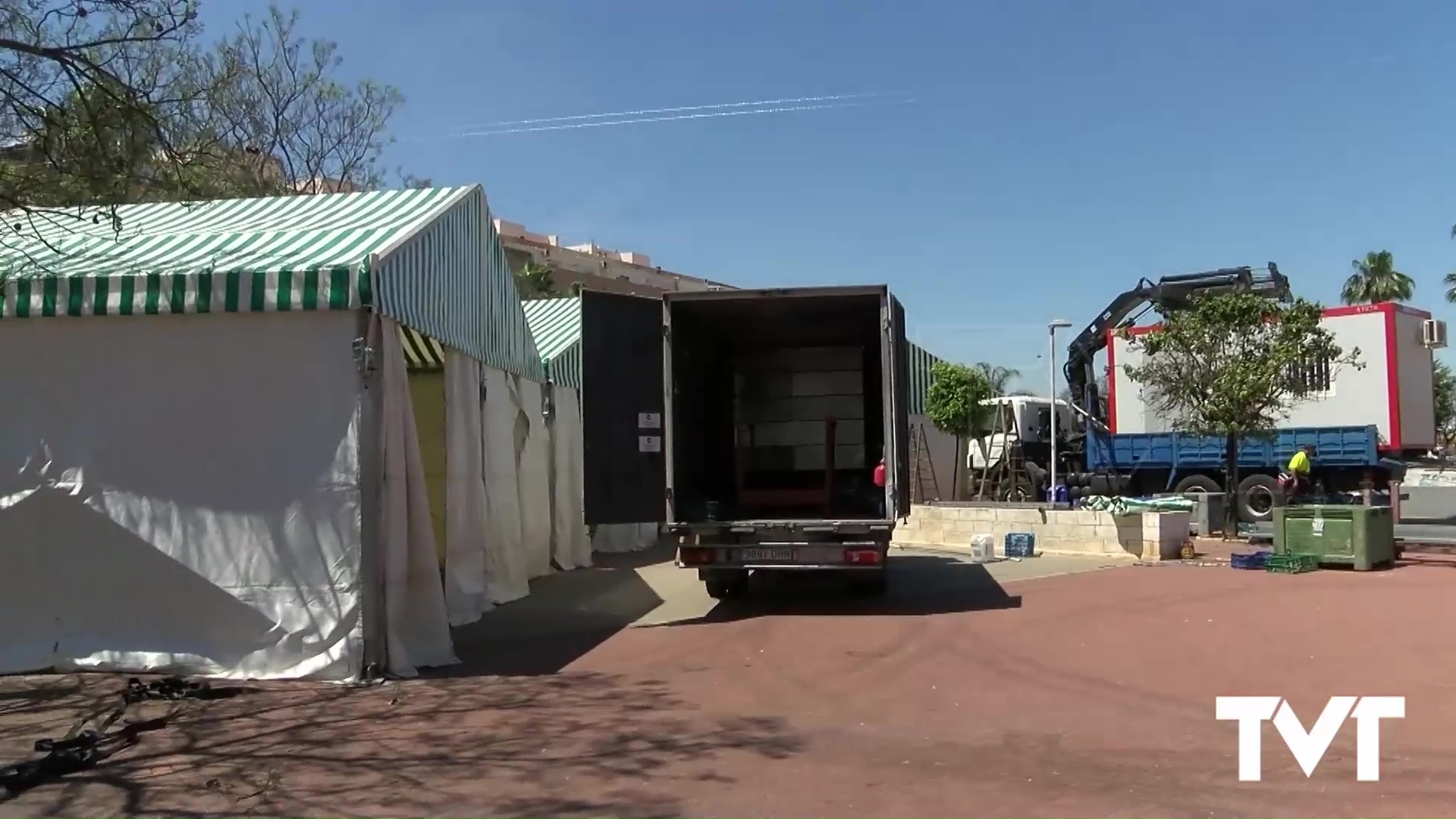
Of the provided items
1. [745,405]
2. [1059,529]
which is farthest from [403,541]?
[1059,529]

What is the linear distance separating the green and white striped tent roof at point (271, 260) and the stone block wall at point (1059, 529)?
8141 mm

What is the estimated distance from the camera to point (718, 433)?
549 inches

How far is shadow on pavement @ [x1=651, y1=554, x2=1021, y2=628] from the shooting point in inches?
455

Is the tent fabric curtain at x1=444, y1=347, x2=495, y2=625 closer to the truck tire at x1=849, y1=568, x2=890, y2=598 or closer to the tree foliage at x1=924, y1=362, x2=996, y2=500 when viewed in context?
the truck tire at x1=849, y1=568, x2=890, y2=598

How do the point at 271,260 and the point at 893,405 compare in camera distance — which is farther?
the point at 893,405

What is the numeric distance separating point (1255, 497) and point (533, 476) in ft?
46.3

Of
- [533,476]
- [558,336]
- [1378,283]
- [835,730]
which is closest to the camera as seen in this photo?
[835,730]

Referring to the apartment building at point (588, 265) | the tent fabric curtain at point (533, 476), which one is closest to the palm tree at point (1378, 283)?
the apartment building at point (588, 265)

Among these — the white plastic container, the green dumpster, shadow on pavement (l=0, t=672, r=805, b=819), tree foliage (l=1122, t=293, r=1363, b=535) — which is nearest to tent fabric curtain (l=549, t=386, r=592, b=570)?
the white plastic container

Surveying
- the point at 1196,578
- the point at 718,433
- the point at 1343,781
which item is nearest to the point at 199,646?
the point at 718,433

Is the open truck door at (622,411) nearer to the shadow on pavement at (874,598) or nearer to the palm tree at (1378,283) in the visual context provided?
the shadow on pavement at (874,598)

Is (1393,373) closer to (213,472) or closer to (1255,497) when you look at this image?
(1255,497)

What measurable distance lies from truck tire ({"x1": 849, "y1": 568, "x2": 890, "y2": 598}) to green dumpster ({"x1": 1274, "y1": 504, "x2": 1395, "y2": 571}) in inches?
230

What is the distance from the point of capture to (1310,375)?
1966cm
